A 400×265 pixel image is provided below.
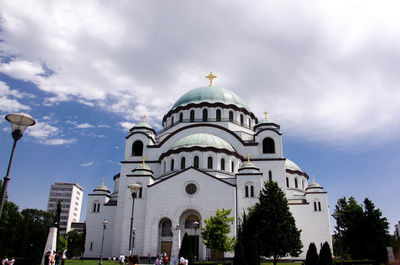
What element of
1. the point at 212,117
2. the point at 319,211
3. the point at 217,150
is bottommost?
the point at 319,211

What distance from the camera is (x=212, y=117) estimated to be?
42.0 meters

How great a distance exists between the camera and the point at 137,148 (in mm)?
39250

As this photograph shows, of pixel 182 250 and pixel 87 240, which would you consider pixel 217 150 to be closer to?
pixel 182 250

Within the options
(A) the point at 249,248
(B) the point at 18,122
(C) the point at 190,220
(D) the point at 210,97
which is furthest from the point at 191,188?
(B) the point at 18,122

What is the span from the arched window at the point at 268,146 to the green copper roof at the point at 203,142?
14.4ft

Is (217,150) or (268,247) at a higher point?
(217,150)

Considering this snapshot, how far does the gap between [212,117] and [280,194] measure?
1837 cm

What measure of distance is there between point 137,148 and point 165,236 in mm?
12895

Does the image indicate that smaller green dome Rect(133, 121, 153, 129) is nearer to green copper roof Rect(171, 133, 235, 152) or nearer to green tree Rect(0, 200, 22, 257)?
green copper roof Rect(171, 133, 235, 152)

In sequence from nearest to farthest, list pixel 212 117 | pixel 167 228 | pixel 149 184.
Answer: pixel 167 228 → pixel 149 184 → pixel 212 117

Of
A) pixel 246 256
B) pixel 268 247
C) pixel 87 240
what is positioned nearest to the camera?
pixel 246 256

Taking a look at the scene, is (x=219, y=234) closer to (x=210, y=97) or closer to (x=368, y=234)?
(x=368, y=234)

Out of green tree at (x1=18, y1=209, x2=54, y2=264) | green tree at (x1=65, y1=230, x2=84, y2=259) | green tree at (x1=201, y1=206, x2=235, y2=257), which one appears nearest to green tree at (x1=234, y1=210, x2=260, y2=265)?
green tree at (x1=201, y1=206, x2=235, y2=257)

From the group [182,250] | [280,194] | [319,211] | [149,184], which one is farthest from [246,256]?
[319,211]
